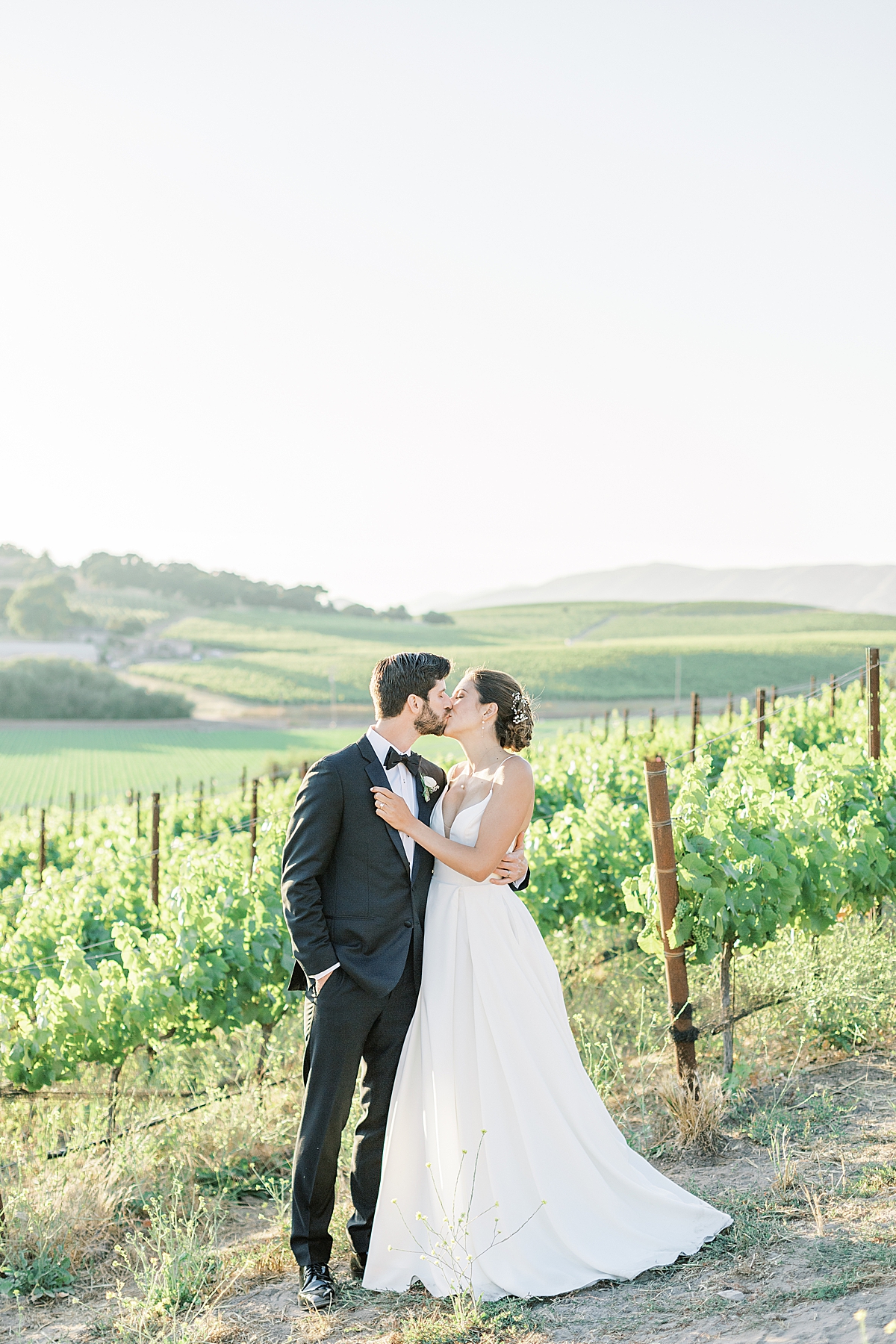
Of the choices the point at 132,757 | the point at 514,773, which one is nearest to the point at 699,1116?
the point at 514,773

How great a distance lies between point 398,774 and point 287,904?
0.52m

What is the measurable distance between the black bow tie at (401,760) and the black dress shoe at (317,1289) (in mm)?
1500

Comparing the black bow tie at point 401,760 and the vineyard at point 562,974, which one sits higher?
the black bow tie at point 401,760

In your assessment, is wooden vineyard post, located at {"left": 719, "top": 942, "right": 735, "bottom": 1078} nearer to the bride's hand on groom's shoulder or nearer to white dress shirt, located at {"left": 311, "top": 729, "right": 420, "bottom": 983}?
the bride's hand on groom's shoulder

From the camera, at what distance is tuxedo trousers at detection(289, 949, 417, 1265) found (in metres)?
3.16

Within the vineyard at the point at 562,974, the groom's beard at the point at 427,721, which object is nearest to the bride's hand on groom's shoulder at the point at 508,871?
the groom's beard at the point at 427,721

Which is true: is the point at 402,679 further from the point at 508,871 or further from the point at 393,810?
the point at 508,871

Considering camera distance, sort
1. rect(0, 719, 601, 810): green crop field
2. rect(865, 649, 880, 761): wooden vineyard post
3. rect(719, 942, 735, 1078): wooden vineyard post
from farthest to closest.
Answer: rect(0, 719, 601, 810): green crop field → rect(865, 649, 880, 761): wooden vineyard post → rect(719, 942, 735, 1078): wooden vineyard post

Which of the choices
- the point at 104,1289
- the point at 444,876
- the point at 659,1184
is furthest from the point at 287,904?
the point at 104,1289

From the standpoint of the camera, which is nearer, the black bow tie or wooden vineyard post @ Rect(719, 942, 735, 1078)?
the black bow tie

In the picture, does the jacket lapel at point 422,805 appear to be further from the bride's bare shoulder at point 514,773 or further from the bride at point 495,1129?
the bride's bare shoulder at point 514,773

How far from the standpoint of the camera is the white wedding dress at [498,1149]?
311 cm

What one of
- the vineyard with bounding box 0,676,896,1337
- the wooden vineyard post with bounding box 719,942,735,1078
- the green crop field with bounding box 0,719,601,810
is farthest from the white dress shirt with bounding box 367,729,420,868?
the green crop field with bounding box 0,719,601,810

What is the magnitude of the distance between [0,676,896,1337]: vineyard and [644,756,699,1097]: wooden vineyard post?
0.04 metres
